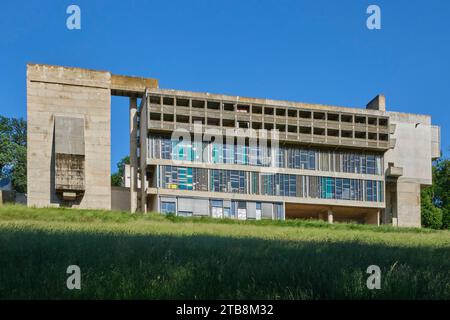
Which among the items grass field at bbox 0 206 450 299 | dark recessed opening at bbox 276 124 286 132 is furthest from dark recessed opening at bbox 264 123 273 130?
grass field at bbox 0 206 450 299

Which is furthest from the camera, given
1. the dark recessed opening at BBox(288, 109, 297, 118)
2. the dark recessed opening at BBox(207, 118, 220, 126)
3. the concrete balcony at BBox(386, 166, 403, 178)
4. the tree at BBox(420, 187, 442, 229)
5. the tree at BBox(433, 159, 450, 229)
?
the tree at BBox(433, 159, 450, 229)

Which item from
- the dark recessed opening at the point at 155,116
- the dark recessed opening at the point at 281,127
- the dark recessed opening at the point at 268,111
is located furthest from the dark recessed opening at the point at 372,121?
the dark recessed opening at the point at 155,116

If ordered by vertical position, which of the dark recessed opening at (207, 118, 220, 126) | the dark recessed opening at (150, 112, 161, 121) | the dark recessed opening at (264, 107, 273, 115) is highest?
the dark recessed opening at (264, 107, 273, 115)

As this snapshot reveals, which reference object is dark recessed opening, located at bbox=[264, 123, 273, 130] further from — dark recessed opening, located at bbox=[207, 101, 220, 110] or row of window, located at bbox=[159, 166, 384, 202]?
dark recessed opening, located at bbox=[207, 101, 220, 110]

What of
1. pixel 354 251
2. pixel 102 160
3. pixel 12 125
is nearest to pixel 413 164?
pixel 102 160

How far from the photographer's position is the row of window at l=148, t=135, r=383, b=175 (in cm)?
6962

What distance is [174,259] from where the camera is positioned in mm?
13750

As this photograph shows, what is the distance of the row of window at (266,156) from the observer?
228 ft

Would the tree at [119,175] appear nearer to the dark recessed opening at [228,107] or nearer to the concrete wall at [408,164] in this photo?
the dark recessed opening at [228,107]

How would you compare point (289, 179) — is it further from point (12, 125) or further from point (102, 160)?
point (12, 125)

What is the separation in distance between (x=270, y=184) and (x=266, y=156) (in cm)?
340

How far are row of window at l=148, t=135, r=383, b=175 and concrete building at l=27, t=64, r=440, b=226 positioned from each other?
0.40 feet

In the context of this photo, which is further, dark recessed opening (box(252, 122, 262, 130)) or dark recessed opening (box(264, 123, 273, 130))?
dark recessed opening (box(264, 123, 273, 130))

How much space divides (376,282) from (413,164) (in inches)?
2879
